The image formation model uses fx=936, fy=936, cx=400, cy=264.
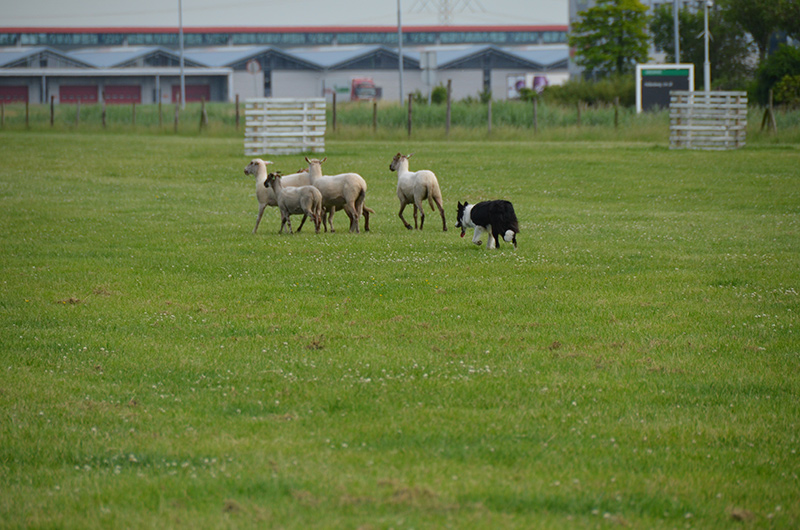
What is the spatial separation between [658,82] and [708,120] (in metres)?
16.8

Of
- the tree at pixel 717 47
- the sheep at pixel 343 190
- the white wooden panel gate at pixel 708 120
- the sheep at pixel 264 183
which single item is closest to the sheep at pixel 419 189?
the sheep at pixel 343 190

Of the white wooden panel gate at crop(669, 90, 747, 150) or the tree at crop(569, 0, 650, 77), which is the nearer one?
the white wooden panel gate at crop(669, 90, 747, 150)

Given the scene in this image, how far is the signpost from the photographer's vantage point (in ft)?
173

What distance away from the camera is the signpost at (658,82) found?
52.7m

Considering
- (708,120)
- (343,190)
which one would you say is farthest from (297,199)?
(708,120)

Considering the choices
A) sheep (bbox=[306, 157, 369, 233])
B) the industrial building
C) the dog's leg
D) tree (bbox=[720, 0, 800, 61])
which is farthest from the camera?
the industrial building

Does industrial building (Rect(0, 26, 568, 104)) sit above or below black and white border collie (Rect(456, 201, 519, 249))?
above

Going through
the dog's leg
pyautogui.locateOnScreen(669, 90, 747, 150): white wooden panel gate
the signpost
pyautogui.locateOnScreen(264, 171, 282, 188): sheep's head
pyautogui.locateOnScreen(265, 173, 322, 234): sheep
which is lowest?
the dog's leg

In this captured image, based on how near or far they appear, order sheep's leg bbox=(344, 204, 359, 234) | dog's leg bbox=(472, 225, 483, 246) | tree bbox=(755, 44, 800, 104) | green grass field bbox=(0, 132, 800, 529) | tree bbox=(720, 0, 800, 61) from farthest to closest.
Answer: tree bbox=(720, 0, 800, 61)
tree bbox=(755, 44, 800, 104)
sheep's leg bbox=(344, 204, 359, 234)
dog's leg bbox=(472, 225, 483, 246)
green grass field bbox=(0, 132, 800, 529)

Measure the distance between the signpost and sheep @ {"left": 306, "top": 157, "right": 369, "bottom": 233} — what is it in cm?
3760

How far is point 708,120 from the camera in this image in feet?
123

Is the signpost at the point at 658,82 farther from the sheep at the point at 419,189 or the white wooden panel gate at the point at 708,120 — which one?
the sheep at the point at 419,189

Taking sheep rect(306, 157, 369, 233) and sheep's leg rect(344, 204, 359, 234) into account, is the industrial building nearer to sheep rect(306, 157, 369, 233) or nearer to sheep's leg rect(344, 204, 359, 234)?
sheep rect(306, 157, 369, 233)

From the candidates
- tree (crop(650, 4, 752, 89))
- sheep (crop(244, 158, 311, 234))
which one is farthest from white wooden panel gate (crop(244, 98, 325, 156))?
tree (crop(650, 4, 752, 89))
